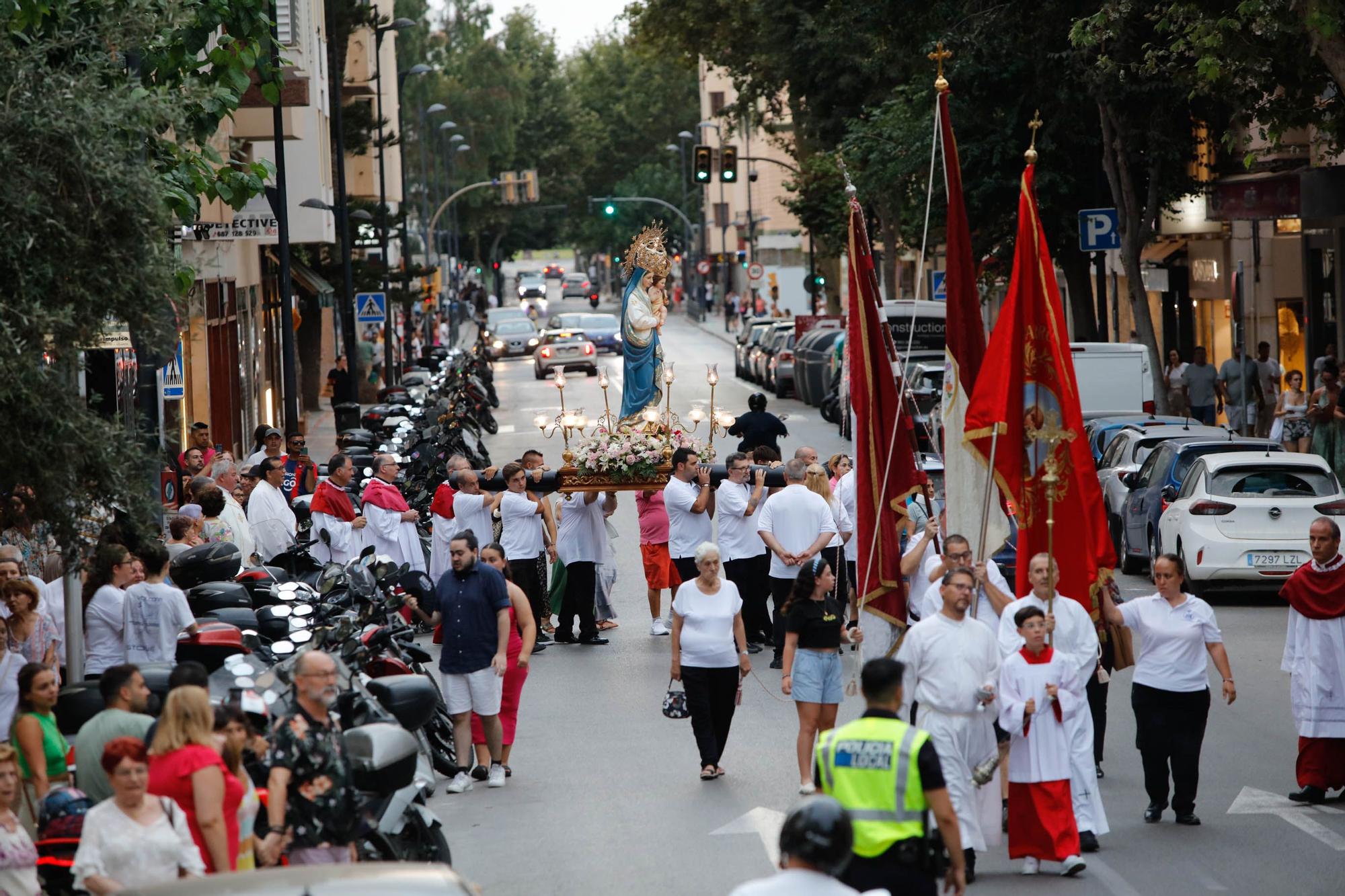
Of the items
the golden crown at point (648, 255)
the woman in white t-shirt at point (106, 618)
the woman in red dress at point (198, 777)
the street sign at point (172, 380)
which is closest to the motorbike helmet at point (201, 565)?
the woman in white t-shirt at point (106, 618)

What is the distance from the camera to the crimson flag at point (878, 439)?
12.2 m

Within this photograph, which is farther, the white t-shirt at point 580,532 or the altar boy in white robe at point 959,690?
the white t-shirt at point 580,532

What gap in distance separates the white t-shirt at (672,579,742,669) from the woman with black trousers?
97.5 inches

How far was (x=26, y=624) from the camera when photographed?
1095 cm

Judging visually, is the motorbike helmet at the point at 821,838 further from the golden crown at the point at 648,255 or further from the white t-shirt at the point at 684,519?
the golden crown at the point at 648,255

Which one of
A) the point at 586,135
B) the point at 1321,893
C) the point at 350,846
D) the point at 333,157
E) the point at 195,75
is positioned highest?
the point at 586,135

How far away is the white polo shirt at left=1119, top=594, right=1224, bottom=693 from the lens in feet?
36.6

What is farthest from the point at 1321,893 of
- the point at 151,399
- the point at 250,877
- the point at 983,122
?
the point at 983,122

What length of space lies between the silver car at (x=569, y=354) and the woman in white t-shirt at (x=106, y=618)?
145ft

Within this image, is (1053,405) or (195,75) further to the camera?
(195,75)

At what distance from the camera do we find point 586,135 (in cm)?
12706

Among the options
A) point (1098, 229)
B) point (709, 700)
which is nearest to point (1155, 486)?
point (709, 700)

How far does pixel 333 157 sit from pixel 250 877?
4684cm

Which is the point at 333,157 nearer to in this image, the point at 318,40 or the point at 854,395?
the point at 318,40
